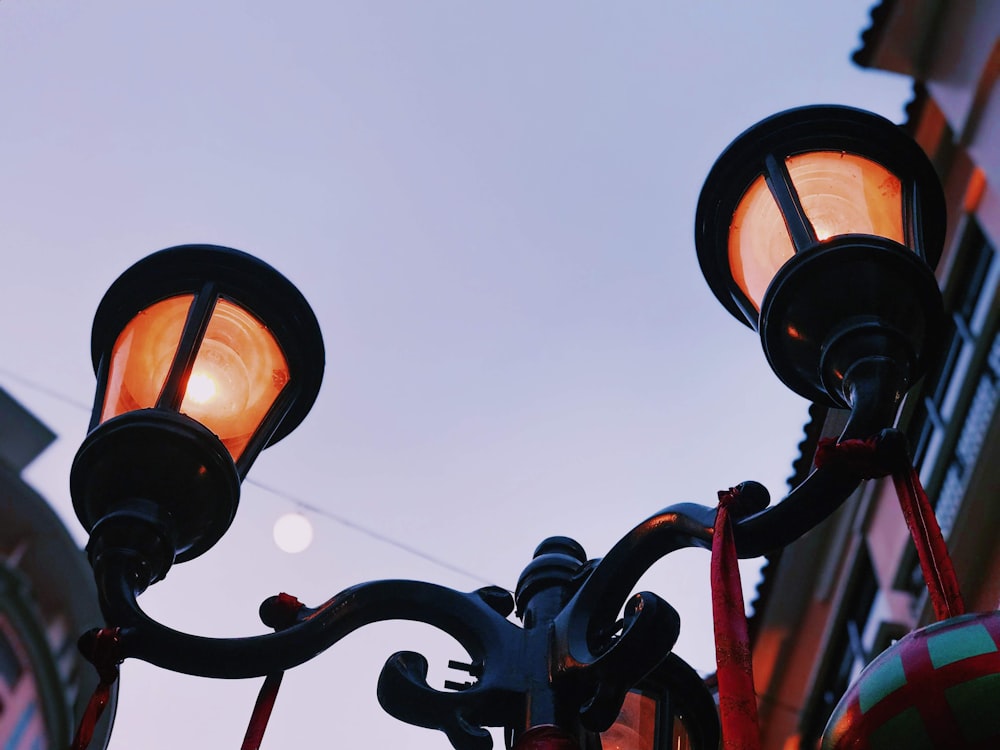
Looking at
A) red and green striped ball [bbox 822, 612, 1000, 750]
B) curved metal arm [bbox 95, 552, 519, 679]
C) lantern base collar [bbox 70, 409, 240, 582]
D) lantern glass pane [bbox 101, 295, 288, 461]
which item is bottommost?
red and green striped ball [bbox 822, 612, 1000, 750]

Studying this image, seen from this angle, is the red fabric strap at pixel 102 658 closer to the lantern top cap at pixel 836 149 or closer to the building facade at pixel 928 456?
the lantern top cap at pixel 836 149

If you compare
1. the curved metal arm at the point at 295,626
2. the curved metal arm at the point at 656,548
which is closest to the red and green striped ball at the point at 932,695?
the curved metal arm at the point at 656,548

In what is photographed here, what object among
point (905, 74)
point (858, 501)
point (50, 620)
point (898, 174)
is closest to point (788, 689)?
point (858, 501)

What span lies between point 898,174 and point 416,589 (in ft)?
5.94

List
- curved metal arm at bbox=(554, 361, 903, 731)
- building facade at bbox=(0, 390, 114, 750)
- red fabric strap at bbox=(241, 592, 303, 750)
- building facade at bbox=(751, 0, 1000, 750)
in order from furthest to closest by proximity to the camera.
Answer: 1. building facade at bbox=(0, 390, 114, 750)
2. building facade at bbox=(751, 0, 1000, 750)
3. red fabric strap at bbox=(241, 592, 303, 750)
4. curved metal arm at bbox=(554, 361, 903, 731)

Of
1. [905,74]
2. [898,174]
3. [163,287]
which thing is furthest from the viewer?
[905,74]

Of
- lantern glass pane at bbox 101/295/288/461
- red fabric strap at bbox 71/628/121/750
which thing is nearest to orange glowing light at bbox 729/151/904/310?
lantern glass pane at bbox 101/295/288/461

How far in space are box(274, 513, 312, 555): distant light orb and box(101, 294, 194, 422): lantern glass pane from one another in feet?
29.4

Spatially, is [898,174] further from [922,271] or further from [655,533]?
[655,533]

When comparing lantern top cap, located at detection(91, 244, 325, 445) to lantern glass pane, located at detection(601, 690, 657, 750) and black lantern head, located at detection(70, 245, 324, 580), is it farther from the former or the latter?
lantern glass pane, located at detection(601, 690, 657, 750)

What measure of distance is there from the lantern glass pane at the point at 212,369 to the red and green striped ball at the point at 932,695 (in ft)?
6.10

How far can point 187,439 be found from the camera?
9.39ft

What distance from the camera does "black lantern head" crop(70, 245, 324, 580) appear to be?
2867 millimetres

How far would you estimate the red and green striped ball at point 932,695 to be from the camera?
6.15 feet
